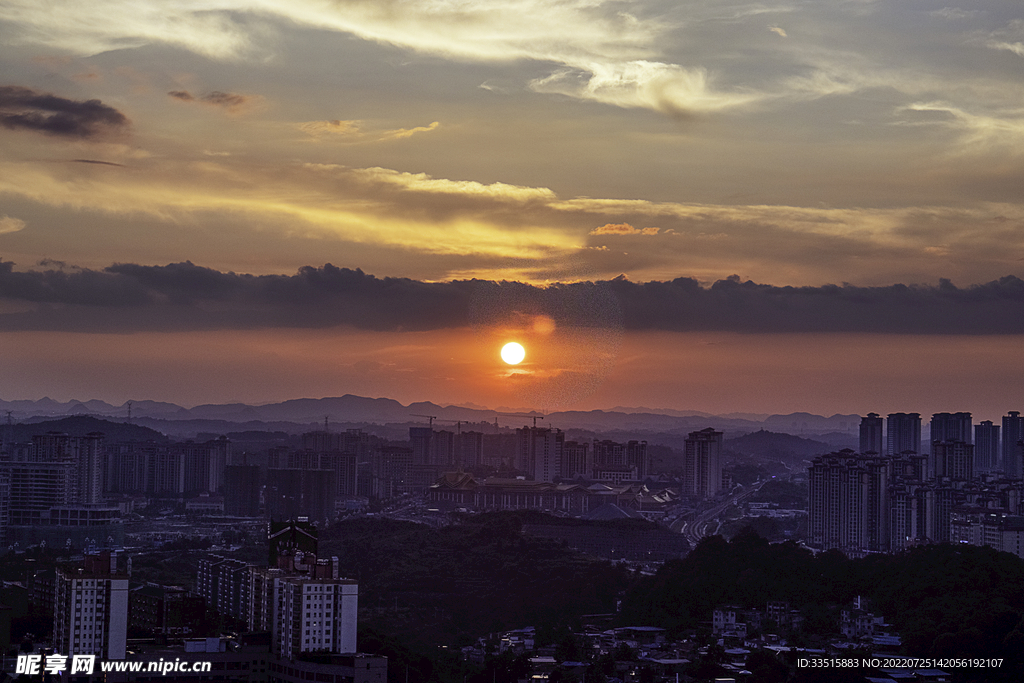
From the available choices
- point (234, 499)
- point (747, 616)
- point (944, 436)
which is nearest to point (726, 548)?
point (747, 616)

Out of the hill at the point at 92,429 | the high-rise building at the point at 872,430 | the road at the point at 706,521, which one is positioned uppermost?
the high-rise building at the point at 872,430

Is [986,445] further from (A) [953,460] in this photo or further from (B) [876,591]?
(B) [876,591]

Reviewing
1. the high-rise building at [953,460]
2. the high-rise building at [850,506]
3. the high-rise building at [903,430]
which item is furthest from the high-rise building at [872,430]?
the high-rise building at [850,506]

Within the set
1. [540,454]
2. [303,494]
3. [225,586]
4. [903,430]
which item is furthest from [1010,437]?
[225,586]

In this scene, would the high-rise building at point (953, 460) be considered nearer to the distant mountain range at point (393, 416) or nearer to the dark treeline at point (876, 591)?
the dark treeline at point (876, 591)

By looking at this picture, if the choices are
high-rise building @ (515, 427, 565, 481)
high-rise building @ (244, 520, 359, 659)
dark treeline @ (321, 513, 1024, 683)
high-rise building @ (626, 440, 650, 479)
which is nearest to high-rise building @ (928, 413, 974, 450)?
high-rise building @ (626, 440, 650, 479)

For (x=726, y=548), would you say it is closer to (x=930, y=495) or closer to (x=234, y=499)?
(x=930, y=495)
